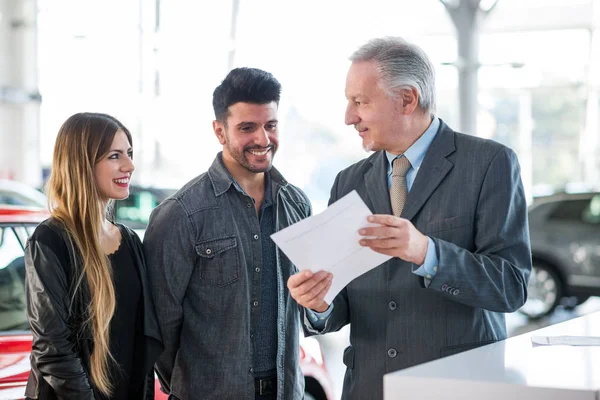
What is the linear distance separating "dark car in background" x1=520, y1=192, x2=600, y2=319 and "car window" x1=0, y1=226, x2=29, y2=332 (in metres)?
6.52

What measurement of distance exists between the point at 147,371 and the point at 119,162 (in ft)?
1.82

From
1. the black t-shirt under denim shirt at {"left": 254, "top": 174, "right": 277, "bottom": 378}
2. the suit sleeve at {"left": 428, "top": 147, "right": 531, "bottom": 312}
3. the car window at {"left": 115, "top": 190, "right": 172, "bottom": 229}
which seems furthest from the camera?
the car window at {"left": 115, "top": 190, "right": 172, "bottom": 229}

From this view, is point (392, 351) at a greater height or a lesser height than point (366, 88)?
lesser

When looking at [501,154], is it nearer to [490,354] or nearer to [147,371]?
[490,354]

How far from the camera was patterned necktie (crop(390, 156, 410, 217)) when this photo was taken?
2.21 m

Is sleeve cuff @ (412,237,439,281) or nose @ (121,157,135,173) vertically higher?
nose @ (121,157,135,173)

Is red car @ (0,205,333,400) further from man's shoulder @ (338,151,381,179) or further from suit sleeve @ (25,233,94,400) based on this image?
man's shoulder @ (338,151,381,179)

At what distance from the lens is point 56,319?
2088 mm

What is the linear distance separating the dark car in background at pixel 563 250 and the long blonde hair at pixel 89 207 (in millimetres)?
6860

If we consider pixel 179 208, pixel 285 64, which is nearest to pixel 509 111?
pixel 285 64

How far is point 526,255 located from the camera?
2.08 metres

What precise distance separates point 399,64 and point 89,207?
865 millimetres

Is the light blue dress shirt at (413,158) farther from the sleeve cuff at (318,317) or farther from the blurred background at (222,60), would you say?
the blurred background at (222,60)

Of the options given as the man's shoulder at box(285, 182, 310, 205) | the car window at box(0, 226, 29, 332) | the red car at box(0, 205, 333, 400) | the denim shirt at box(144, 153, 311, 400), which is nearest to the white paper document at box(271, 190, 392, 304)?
the denim shirt at box(144, 153, 311, 400)
